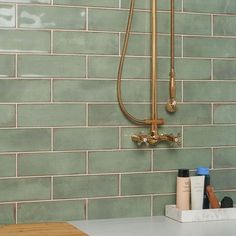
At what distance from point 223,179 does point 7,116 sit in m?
0.94

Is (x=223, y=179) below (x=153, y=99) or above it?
below

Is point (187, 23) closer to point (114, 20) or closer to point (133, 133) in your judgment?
point (114, 20)

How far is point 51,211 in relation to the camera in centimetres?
200

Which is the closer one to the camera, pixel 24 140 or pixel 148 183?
pixel 24 140

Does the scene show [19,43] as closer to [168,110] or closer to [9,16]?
[9,16]

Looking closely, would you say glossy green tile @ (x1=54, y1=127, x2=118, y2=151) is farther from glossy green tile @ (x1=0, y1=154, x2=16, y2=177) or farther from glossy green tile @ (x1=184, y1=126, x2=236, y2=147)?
glossy green tile @ (x1=184, y1=126, x2=236, y2=147)

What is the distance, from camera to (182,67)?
2.16 metres

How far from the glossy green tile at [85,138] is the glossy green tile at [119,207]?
0.71 ft

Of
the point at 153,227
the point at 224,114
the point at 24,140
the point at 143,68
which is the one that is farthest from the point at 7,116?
the point at 224,114

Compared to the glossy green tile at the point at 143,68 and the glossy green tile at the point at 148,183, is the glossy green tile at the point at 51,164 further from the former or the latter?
the glossy green tile at the point at 143,68

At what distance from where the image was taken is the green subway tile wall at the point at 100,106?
6.44ft

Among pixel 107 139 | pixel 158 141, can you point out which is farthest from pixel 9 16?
pixel 158 141

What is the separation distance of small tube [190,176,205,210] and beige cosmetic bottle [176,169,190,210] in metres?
0.02

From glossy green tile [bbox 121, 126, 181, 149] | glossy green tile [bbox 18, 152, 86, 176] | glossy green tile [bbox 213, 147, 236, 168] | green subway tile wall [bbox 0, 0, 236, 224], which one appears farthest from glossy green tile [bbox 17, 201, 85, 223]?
glossy green tile [bbox 213, 147, 236, 168]
